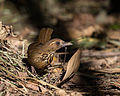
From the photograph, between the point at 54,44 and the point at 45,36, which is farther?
the point at 45,36

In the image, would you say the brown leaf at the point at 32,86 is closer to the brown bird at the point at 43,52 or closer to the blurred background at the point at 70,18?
the brown bird at the point at 43,52

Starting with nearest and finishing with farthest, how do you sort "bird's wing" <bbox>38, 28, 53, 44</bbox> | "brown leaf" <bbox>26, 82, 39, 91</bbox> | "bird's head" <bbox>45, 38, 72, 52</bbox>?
"brown leaf" <bbox>26, 82, 39, 91</bbox>, "bird's head" <bbox>45, 38, 72, 52</bbox>, "bird's wing" <bbox>38, 28, 53, 44</bbox>

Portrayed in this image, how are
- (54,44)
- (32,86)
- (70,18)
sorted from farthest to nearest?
1. (70,18)
2. (54,44)
3. (32,86)

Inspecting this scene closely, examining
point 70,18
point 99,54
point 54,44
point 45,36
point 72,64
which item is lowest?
point 72,64

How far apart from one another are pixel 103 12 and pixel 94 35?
2656 millimetres

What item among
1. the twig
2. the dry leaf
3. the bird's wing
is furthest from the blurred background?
the dry leaf

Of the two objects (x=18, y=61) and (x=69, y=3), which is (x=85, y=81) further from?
(x=69, y=3)

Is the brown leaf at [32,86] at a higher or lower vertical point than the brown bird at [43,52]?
lower

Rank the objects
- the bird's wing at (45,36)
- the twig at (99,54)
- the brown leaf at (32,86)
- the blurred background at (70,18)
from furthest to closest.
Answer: the blurred background at (70,18) → the twig at (99,54) → the bird's wing at (45,36) → the brown leaf at (32,86)

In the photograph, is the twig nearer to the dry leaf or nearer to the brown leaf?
the dry leaf

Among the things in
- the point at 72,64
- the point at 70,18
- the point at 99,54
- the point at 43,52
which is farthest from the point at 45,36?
the point at 70,18

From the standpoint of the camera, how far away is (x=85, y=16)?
27.5ft

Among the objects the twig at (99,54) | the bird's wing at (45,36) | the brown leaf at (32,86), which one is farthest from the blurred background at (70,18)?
the brown leaf at (32,86)

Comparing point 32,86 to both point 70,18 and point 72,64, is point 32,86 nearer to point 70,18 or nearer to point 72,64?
point 72,64
